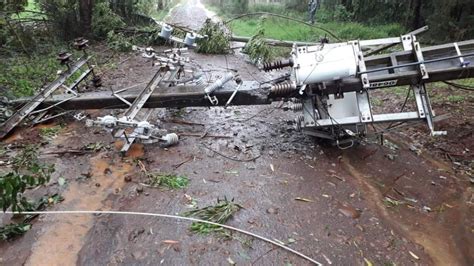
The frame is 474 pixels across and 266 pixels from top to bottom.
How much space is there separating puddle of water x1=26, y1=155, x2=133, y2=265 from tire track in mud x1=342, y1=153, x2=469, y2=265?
345 cm

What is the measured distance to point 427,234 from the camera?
436 centimetres

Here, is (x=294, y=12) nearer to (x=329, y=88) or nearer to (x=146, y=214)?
(x=329, y=88)

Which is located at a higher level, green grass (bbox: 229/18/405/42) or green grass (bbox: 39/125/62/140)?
green grass (bbox: 39/125/62/140)

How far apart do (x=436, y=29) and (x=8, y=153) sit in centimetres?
1301

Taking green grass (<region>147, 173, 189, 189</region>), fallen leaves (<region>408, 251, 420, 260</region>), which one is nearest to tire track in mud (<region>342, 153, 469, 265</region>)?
fallen leaves (<region>408, 251, 420, 260</region>)

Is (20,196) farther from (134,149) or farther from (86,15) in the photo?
(86,15)

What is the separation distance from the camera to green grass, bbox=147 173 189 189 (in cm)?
498

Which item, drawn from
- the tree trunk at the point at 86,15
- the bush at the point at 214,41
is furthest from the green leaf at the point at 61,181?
the tree trunk at the point at 86,15

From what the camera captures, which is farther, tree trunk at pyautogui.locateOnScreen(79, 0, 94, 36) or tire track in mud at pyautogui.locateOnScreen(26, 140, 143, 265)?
tree trunk at pyautogui.locateOnScreen(79, 0, 94, 36)

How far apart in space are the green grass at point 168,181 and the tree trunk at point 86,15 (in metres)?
9.50

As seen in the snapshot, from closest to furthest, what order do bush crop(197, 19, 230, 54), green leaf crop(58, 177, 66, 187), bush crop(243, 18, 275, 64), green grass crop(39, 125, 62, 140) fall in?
green leaf crop(58, 177, 66, 187) → green grass crop(39, 125, 62, 140) → bush crop(243, 18, 275, 64) → bush crop(197, 19, 230, 54)

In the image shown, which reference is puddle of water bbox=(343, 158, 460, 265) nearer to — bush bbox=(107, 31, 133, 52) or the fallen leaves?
the fallen leaves

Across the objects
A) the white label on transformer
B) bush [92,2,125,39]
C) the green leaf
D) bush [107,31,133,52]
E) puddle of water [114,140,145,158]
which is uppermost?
bush [92,2,125,39]

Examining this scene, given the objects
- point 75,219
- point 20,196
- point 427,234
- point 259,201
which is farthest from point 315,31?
point 20,196
